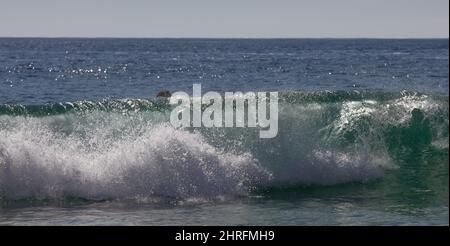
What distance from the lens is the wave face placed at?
1258 cm

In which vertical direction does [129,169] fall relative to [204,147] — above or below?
below

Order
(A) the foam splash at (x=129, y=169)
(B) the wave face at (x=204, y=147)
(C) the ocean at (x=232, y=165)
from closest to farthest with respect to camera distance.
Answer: (C) the ocean at (x=232, y=165) < (A) the foam splash at (x=129, y=169) < (B) the wave face at (x=204, y=147)

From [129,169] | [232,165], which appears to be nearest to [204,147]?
[232,165]

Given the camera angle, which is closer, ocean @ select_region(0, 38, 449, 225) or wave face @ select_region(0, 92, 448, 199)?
ocean @ select_region(0, 38, 449, 225)

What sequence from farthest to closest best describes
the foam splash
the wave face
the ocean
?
the wave face < the foam splash < the ocean

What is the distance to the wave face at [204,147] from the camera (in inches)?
495

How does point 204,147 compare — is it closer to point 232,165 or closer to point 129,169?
point 232,165

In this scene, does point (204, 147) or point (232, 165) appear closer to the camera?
point (232, 165)

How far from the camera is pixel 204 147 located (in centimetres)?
1333

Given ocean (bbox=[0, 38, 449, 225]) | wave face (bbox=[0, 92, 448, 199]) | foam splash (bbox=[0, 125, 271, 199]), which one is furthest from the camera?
wave face (bbox=[0, 92, 448, 199])

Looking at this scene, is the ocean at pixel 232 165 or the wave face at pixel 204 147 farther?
the wave face at pixel 204 147

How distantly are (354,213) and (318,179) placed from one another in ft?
9.42

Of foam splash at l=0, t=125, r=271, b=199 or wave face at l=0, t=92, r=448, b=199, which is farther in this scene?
wave face at l=0, t=92, r=448, b=199
